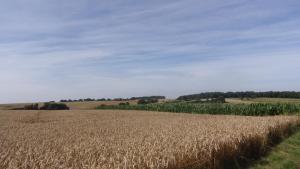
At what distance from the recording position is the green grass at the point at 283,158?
46.6ft

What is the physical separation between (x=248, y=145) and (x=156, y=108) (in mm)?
63031

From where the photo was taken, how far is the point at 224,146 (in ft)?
45.9

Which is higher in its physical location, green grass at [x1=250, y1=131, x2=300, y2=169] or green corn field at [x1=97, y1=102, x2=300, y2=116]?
green corn field at [x1=97, y1=102, x2=300, y2=116]

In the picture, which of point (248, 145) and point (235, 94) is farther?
point (235, 94)

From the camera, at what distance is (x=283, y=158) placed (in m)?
15.7

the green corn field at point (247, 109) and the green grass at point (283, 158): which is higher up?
the green corn field at point (247, 109)

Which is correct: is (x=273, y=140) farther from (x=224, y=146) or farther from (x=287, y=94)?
(x=287, y=94)

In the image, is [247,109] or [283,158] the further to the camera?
[247,109]

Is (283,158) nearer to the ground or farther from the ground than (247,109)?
A: nearer to the ground

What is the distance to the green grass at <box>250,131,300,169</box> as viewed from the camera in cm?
1422

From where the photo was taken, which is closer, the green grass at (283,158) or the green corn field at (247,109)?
the green grass at (283,158)

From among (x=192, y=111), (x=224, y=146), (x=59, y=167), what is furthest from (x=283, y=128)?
(x=192, y=111)

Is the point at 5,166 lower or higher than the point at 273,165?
higher

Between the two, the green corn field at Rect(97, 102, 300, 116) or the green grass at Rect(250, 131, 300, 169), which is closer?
the green grass at Rect(250, 131, 300, 169)
